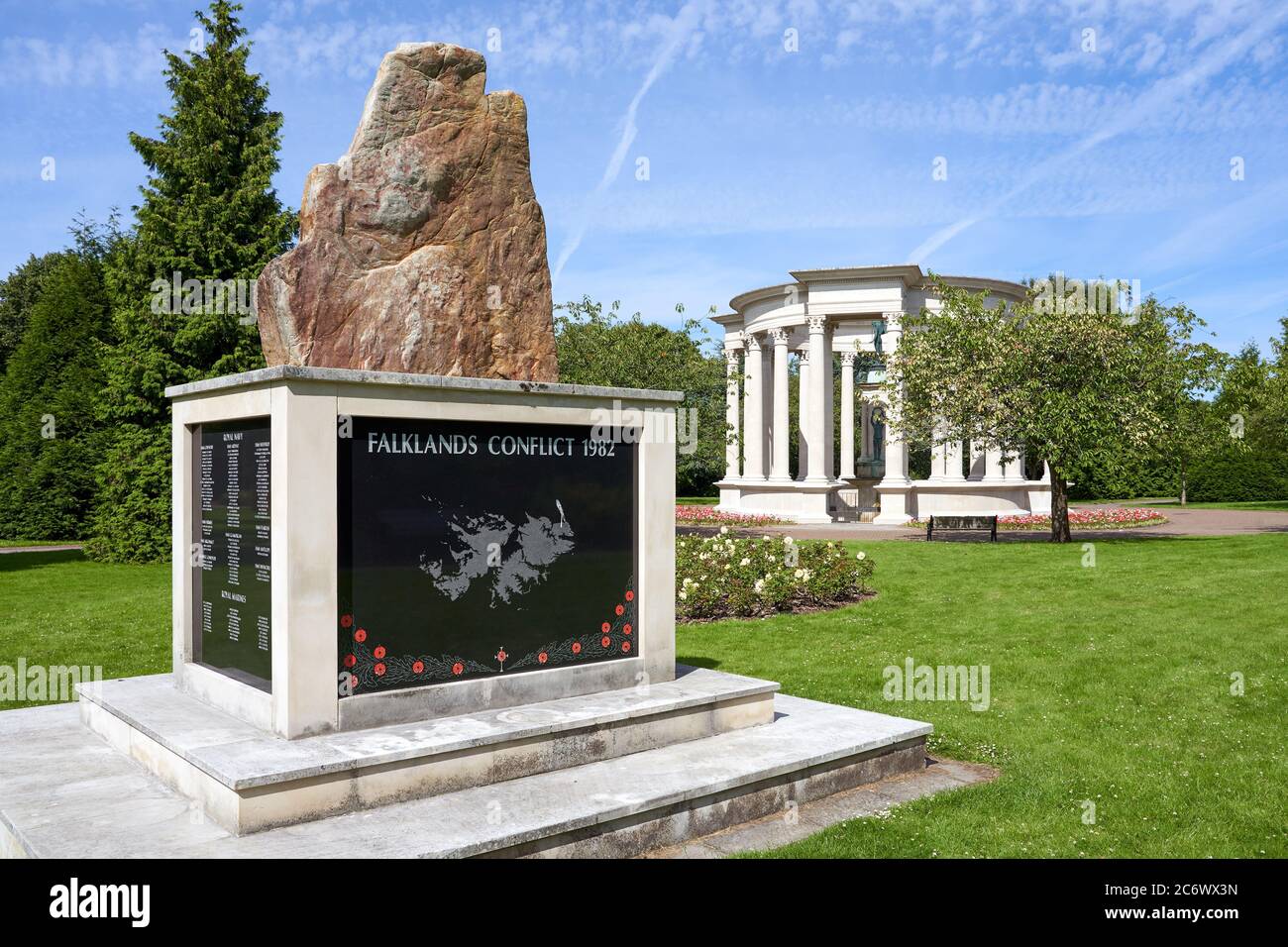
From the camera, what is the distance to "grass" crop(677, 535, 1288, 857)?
641cm

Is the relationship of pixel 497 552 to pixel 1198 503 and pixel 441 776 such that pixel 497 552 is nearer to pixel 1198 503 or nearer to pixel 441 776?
pixel 441 776

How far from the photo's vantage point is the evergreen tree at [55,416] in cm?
3180

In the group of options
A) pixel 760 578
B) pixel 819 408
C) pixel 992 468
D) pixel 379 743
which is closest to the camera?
pixel 379 743

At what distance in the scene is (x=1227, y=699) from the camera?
9.89 metres

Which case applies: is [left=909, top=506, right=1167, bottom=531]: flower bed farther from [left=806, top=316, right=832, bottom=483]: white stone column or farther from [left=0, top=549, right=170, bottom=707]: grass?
[left=0, top=549, right=170, bottom=707]: grass

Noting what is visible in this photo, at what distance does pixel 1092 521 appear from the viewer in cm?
3750

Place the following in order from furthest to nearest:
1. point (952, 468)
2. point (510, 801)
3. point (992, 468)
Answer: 1. point (992, 468)
2. point (952, 468)
3. point (510, 801)

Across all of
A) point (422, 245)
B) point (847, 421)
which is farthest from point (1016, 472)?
point (422, 245)

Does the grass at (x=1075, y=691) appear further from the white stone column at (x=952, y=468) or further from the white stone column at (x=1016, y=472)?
the white stone column at (x=1016, y=472)

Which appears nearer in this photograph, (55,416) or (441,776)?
(441,776)

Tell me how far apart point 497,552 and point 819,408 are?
3730 centimetres

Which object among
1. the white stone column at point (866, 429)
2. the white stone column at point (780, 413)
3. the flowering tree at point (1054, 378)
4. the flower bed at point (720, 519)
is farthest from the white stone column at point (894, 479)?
the flowering tree at point (1054, 378)

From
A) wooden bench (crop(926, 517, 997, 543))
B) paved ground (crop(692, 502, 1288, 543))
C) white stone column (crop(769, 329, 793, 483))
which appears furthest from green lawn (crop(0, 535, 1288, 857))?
white stone column (crop(769, 329, 793, 483))

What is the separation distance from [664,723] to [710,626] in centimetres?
760
